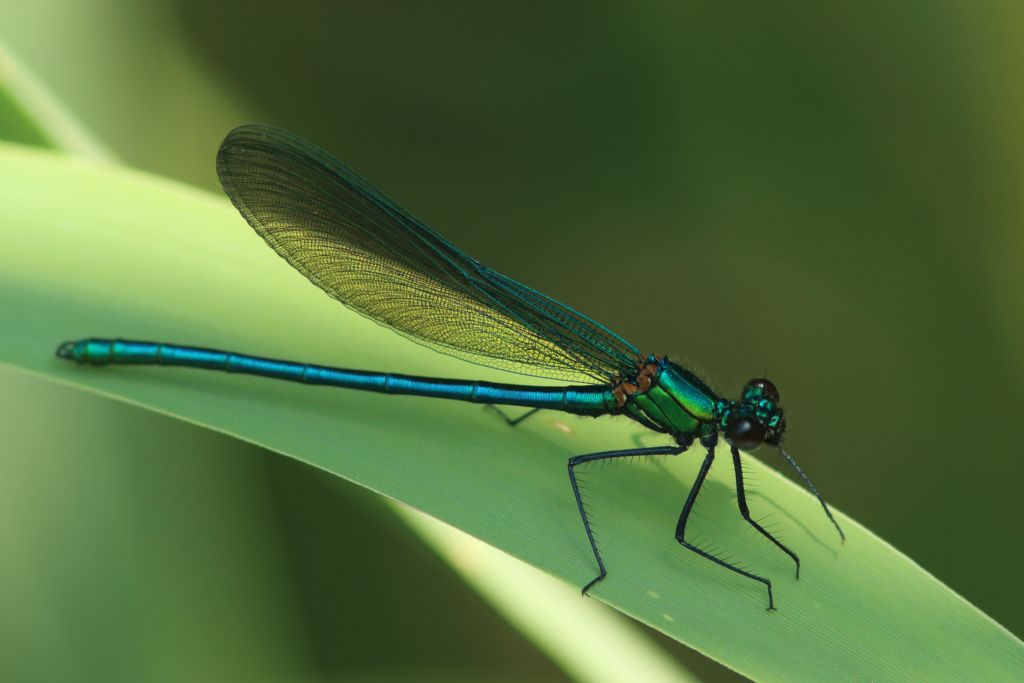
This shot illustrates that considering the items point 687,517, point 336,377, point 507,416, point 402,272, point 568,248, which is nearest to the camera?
point 687,517

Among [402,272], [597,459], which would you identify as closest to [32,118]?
[402,272]

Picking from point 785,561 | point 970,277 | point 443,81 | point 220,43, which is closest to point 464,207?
point 443,81

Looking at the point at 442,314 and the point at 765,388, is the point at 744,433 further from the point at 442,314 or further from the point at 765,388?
the point at 442,314

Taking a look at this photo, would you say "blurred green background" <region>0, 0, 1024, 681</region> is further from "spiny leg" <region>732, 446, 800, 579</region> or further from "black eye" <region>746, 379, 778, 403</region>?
"spiny leg" <region>732, 446, 800, 579</region>

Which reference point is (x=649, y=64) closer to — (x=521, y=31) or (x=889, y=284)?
(x=521, y=31)

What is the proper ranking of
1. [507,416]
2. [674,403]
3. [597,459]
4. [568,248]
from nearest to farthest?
[597,459]
[507,416]
[674,403]
[568,248]

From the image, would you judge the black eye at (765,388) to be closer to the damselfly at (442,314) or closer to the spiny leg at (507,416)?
the damselfly at (442,314)
